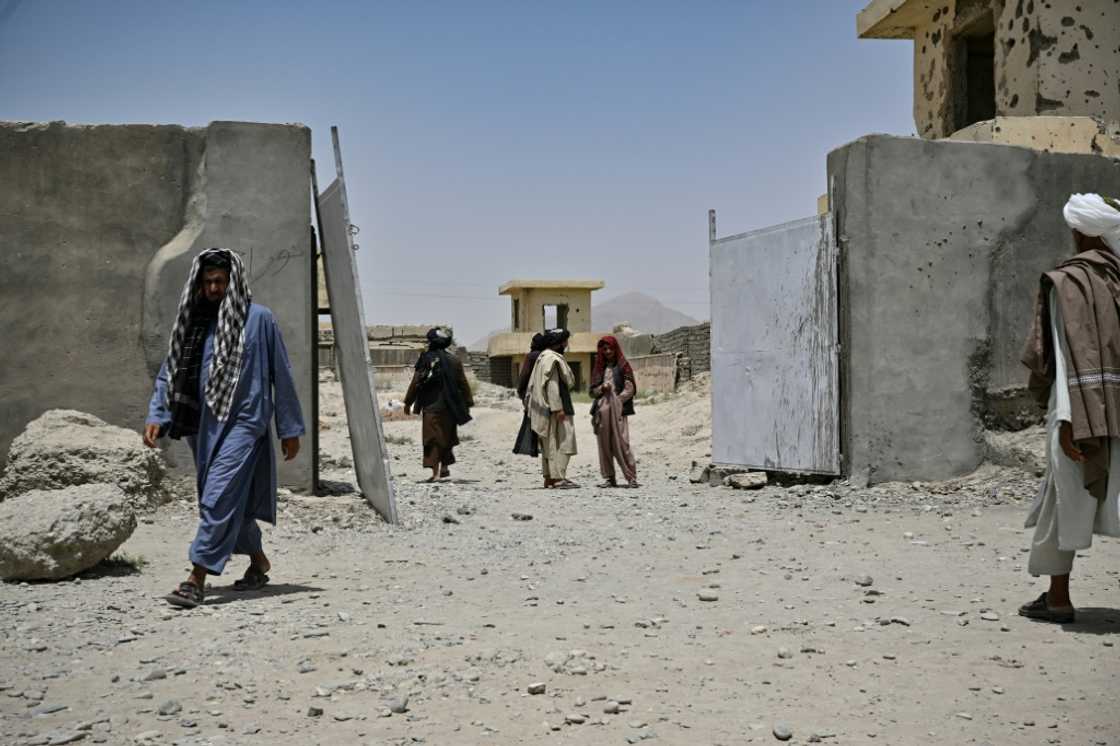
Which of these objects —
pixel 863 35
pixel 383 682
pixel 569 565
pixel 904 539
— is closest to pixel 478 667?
pixel 383 682

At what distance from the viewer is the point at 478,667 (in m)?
3.72

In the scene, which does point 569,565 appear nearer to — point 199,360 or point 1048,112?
point 199,360

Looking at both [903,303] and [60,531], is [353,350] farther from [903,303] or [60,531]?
[903,303]

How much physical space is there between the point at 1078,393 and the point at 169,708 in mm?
3314

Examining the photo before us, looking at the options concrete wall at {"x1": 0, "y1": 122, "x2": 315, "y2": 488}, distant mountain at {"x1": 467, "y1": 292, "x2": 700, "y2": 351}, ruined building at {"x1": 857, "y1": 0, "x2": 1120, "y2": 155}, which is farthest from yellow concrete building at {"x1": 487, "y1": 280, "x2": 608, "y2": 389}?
distant mountain at {"x1": 467, "y1": 292, "x2": 700, "y2": 351}

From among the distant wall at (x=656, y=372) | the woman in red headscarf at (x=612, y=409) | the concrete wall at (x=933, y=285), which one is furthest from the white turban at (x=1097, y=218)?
the distant wall at (x=656, y=372)

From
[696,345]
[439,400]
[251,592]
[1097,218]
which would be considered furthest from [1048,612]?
[696,345]

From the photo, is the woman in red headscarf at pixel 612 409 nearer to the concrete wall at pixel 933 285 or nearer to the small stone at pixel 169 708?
the concrete wall at pixel 933 285

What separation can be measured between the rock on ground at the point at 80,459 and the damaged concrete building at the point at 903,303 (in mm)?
4908

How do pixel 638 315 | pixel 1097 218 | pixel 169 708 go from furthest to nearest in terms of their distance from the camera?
pixel 638 315 → pixel 1097 218 → pixel 169 708

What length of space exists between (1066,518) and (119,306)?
5.98 m

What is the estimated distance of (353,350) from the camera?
736cm

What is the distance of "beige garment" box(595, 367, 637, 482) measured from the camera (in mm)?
10281

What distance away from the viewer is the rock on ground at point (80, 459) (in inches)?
254
